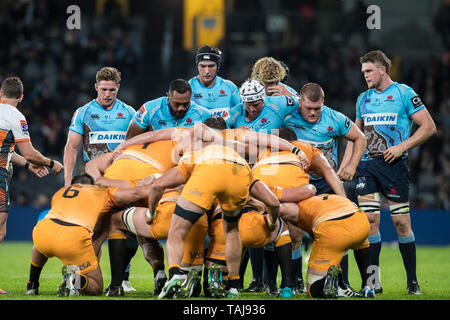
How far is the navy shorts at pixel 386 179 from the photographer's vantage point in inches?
328

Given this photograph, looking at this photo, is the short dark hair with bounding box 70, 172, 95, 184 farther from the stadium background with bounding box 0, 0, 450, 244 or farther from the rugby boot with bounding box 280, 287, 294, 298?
the stadium background with bounding box 0, 0, 450, 244

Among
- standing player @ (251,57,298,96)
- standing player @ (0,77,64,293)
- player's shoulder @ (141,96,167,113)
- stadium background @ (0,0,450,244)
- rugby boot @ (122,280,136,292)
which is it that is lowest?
rugby boot @ (122,280,136,292)

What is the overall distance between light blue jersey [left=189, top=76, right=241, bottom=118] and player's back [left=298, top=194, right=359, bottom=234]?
2.63 metres

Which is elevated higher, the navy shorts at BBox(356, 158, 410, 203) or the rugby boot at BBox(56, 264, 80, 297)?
the navy shorts at BBox(356, 158, 410, 203)

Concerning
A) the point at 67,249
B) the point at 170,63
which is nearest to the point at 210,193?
the point at 67,249

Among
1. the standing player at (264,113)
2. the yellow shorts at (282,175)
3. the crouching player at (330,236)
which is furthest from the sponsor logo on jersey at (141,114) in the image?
the crouching player at (330,236)

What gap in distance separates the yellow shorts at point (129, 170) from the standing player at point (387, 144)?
270cm


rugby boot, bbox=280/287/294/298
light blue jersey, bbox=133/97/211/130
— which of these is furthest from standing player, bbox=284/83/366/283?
rugby boot, bbox=280/287/294/298

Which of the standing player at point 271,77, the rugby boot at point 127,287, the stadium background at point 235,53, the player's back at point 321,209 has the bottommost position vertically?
the rugby boot at point 127,287

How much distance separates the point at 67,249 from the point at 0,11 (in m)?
17.0

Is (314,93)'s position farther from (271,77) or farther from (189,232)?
(189,232)

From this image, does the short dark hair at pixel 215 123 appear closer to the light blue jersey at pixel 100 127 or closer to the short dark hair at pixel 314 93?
the short dark hair at pixel 314 93

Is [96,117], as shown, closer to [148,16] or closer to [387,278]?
[387,278]

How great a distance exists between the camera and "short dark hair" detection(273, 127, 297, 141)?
8023 millimetres
